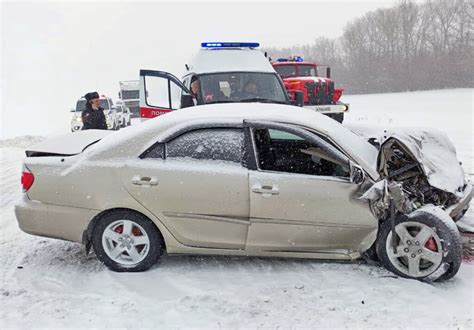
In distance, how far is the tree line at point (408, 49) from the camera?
56562mm

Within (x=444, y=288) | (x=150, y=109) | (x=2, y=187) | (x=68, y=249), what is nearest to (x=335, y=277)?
(x=444, y=288)

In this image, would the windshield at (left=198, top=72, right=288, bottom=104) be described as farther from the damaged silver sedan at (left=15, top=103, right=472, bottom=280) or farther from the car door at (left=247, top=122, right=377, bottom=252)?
the car door at (left=247, top=122, right=377, bottom=252)

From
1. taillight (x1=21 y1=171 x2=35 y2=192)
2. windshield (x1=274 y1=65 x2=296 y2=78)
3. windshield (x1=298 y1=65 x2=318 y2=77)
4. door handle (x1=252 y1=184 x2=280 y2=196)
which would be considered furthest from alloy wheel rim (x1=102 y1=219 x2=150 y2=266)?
windshield (x1=298 y1=65 x2=318 y2=77)

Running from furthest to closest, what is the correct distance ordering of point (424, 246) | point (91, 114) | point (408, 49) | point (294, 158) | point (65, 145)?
point (408, 49) → point (91, 114) → point (65, 145) → point (294, 158) → point (424, 246)

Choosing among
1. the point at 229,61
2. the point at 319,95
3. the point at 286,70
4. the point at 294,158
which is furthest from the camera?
the point at 286,70

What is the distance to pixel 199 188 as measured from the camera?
13.3ft

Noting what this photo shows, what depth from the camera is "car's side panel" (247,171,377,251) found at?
3957 mm

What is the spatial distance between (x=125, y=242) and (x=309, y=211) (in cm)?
175

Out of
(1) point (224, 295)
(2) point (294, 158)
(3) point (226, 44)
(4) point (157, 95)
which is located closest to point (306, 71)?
(3) point (226, 44)

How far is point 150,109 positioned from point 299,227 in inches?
200

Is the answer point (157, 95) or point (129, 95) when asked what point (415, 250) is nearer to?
point (157, 95)

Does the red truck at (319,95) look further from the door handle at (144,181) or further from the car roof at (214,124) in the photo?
the door handle at (144,181)

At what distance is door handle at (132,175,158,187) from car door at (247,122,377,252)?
0.90m

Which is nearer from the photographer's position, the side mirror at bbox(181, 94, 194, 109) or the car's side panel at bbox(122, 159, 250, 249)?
the car's side panel at bbox(122, 159, 250, 249)
